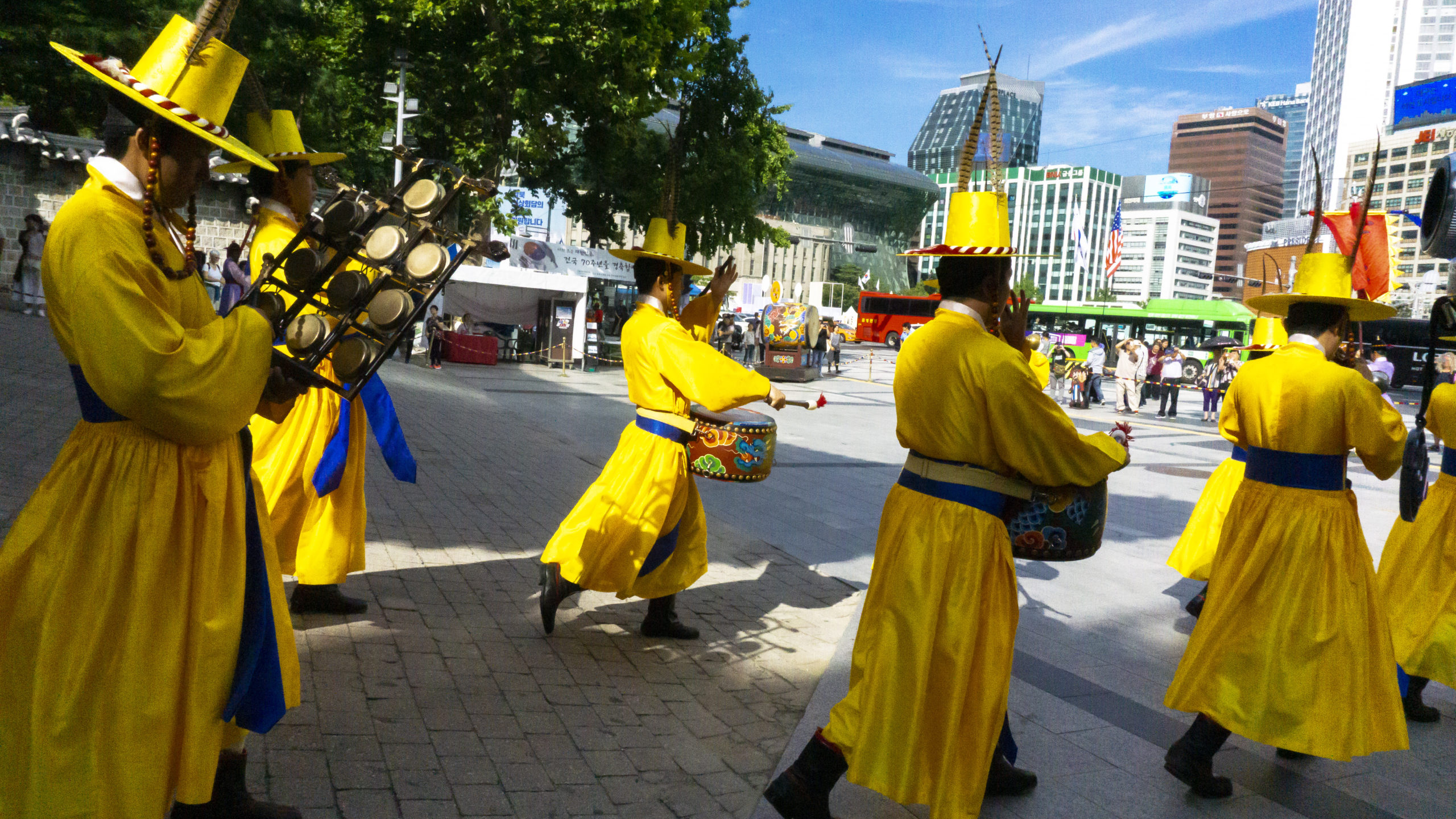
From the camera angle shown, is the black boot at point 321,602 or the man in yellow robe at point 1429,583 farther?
the black boot at point 321,602

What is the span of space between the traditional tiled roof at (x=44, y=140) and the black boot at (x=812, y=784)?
2148 cm

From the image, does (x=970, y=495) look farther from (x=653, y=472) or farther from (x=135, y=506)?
(x=135, y=506)

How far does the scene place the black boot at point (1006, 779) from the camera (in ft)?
11.2

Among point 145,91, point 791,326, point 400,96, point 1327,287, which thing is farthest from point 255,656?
point 791,326

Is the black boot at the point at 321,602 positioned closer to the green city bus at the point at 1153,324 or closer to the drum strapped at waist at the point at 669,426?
the drum strapped at waist at the point at 669,426

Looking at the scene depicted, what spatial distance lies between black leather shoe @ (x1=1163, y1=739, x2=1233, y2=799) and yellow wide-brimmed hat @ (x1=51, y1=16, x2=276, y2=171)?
3463mm

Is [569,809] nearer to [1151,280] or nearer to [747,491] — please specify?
[747,491]

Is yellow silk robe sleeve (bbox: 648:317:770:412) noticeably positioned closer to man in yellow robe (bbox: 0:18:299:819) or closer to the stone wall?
man in yellow robe (bbox: 0:18:299:819)

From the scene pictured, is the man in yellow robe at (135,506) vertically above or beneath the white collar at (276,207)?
beneath

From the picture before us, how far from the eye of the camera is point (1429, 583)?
14.9 feet

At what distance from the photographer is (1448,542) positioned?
4.50 metres

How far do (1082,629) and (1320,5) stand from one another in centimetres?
23244

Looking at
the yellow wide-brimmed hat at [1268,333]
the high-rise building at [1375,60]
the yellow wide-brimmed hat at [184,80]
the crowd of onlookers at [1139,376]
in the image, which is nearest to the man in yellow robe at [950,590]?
the yellow wide-brimmed hat at [184,80]

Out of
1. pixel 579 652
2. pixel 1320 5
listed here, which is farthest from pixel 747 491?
pixel 1320 5
